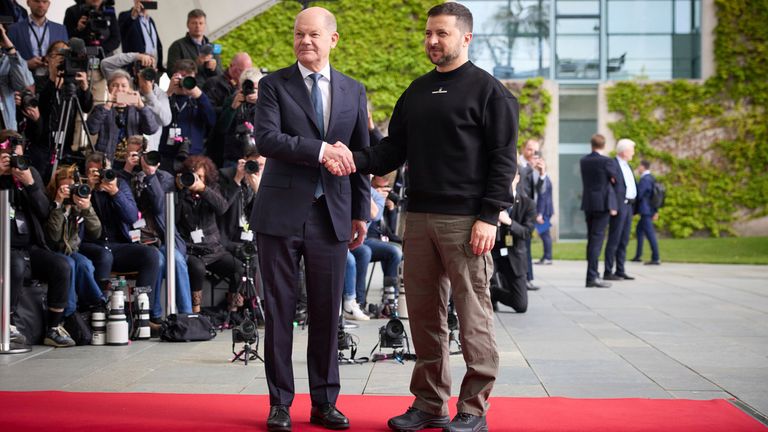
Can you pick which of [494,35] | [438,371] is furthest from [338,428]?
[494,35]

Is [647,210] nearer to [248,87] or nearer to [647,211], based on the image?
[647,211]

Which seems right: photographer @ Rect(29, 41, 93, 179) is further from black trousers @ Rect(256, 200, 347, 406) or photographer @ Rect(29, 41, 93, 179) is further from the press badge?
black trousers @ Rect(256, 200, 347, 406)

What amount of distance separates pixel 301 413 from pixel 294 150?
4.43 feet

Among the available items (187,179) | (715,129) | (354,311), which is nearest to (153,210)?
(187,179)

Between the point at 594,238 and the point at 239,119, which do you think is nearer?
the point at 239,119

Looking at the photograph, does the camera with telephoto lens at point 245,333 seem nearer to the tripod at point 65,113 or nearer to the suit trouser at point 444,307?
the suit trouser at point 444,307

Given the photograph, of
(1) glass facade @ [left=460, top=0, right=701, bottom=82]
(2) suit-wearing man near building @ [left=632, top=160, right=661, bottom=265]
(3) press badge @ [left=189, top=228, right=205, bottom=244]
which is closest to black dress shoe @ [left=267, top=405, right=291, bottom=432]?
(3) press badge @ [left=189, top=228, right=205, bottom=244]

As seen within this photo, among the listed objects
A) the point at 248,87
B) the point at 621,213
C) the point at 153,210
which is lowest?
the point at 621,213

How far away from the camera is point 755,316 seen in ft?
31.8

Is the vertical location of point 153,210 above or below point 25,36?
below

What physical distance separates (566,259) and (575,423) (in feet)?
48.8

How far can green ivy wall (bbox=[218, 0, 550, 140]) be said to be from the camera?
23203mm

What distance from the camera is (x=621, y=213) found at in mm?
13789

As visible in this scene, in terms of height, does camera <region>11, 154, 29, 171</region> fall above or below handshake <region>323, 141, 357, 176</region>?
above
